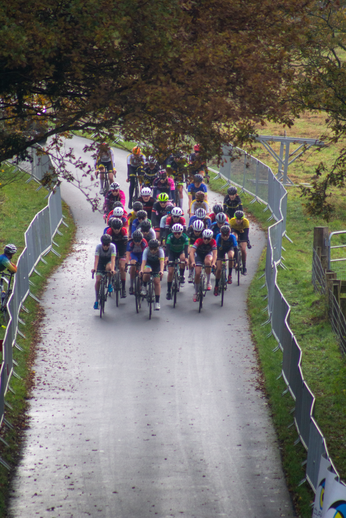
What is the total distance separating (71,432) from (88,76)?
5.69 meters

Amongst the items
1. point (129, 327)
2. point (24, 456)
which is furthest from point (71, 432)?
point (129, 327)

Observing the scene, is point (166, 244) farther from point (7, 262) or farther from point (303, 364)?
point (303, 364)

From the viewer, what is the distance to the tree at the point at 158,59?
8.16 m

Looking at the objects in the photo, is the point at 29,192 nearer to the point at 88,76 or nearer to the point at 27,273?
A: the point at 27,273

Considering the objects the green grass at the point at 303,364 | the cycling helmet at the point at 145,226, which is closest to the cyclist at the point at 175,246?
the cycling helmet at the point at 145,226

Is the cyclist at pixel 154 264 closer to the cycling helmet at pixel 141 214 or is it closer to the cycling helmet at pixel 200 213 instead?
the cycling helmet at pixel 141 214

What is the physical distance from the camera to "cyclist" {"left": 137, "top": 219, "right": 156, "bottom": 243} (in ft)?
55.2

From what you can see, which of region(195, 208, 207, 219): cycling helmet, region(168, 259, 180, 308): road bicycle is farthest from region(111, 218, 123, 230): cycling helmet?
A: region(195, 208, 207, 219): cycling helmet

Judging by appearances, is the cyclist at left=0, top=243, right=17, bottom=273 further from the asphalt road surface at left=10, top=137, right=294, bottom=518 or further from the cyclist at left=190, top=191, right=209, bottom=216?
the cyclist at left=190, top=191, right=209, bottom=216

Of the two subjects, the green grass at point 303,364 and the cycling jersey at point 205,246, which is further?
the cycling jersey at point 205,246

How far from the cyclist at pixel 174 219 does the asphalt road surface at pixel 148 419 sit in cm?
203

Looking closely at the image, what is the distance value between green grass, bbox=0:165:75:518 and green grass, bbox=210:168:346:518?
419 cm

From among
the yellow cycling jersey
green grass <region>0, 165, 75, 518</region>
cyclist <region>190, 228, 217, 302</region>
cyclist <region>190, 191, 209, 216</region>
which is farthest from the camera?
cyclist <region>190, 191, 209, 216</region>

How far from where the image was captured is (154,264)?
16031mm
